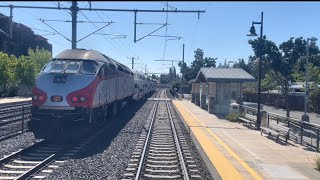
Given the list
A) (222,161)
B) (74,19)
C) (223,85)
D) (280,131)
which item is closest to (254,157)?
(222,161)

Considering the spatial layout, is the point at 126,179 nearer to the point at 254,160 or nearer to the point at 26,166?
the point at 26,166

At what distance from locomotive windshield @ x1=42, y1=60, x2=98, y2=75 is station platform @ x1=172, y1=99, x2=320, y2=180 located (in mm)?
4624

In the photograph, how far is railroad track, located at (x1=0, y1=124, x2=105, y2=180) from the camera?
9102mm

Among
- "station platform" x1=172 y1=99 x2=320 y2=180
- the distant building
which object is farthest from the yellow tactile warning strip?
the distant building

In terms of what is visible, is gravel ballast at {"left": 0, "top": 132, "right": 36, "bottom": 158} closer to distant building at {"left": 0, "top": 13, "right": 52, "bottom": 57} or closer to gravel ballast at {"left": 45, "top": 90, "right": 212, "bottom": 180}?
gravel ballast at {"left": 45, "top": 90, "right": 212, "bottom": 180}

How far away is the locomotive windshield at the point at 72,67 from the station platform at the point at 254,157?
4624 mm

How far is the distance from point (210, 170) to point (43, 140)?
6448 millimetres

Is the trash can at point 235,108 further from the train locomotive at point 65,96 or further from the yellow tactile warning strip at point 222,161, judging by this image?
the train locomotive at point 65,96

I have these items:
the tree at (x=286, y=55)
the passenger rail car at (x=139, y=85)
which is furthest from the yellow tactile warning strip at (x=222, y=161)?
the passenger rail car at (x=139, y=85)

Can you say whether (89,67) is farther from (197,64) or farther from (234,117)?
(197,64)

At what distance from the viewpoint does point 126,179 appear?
8812mm

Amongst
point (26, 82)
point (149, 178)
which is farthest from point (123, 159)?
point (26, 82)

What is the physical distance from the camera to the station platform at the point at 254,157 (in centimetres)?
881

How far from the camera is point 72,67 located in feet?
47.9
